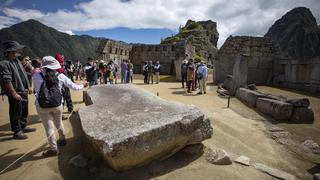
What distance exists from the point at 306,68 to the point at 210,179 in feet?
44.4

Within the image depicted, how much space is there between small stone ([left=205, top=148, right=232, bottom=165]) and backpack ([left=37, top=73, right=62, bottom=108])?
275cm

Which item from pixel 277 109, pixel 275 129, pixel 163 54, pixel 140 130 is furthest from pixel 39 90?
→ pixel 163 54

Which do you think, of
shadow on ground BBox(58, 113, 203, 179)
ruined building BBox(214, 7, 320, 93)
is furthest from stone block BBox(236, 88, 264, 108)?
Answer: shadow on ground BBox(58, 113, 203, 179)

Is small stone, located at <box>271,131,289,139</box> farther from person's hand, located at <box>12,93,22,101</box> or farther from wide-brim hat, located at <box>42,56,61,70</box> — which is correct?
person's hand, located at <box>12,93,22,101</box>

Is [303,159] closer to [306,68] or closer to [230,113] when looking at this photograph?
[230,113]

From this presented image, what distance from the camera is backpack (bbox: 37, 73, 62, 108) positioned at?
3785 millimetres

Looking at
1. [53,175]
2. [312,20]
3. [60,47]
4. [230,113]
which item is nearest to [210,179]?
[53,175]

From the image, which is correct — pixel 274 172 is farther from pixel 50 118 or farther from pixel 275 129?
pixel 50 118

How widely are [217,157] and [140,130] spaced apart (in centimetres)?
158

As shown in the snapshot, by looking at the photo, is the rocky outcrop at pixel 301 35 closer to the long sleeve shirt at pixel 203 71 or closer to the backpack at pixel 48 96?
the long sleeve shirt at pixel 203 71

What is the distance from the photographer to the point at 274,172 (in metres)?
3.99

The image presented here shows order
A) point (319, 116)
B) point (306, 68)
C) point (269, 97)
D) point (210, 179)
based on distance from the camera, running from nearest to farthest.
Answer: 1. point (210, 179)
2. point (319, 116)
3. point (269, 97)
4. point (306, 68)

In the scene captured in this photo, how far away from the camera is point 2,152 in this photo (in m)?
4.26

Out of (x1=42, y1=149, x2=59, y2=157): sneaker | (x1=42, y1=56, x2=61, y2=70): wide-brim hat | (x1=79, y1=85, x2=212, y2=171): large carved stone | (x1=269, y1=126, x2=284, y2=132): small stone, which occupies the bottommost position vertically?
(x1=269, y1=126, x2=284, y2=132): small stone
